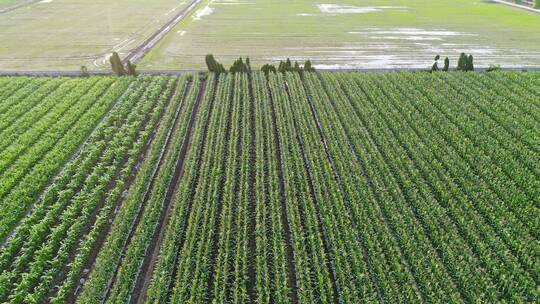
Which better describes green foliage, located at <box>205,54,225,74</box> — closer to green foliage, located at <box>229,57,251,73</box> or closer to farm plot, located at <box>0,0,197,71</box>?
green foliage, located at <box>229,57,251,73</box>

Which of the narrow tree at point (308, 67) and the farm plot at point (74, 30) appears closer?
the narrow tree at point (308, 67)

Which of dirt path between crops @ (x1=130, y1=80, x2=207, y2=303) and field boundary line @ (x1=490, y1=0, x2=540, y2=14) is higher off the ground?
field boundary line @ (x1=490, y1=0, x2=540, y2=14)

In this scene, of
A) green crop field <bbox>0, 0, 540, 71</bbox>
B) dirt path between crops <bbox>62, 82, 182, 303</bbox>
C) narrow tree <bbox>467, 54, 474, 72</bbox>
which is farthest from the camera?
green crop field <bbox>0, 0, 540, 71</bbox>

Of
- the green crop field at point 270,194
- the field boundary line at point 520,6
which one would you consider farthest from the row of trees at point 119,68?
the field boundary line at point 520,6

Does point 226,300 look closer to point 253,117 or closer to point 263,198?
point 263,198

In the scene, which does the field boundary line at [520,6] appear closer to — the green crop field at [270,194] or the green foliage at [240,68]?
the green crop field at [270,194]

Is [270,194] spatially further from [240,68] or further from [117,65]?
[117,65]

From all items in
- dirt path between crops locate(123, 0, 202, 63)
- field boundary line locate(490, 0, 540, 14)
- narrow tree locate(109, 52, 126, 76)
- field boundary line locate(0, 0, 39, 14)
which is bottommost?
narrow tree locate(109, 52, 126, 76)

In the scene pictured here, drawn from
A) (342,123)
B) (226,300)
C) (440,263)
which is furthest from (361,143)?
(226,300)

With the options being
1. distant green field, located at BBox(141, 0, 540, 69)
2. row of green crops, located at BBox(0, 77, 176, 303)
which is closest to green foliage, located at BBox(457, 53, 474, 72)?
distant green field, located at BBox(141, 0, 540, 69)
